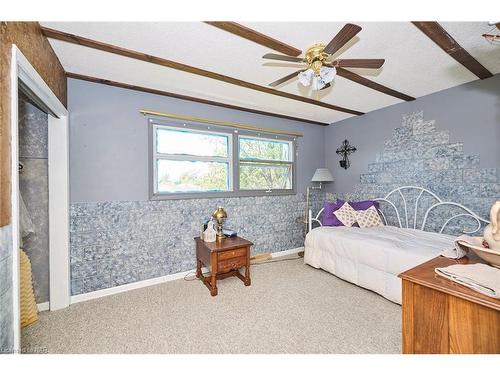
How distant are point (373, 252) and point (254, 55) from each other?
228 centimetres

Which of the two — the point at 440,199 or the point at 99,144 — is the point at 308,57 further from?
the point at 440,199

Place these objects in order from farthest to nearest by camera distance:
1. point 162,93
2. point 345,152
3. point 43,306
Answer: point 345,152 → point 162,93 → point 43,306

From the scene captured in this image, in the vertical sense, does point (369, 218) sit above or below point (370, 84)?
below

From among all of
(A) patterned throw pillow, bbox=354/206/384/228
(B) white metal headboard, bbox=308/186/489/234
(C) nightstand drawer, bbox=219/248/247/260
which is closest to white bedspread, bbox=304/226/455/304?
(A) patterned throw pillow, bbox=354/206/384/228

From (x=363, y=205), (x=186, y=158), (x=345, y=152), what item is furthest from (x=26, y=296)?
(x=345, y=152)

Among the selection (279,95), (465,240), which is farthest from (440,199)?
(279,95)

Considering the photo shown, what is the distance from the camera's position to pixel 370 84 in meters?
2.50

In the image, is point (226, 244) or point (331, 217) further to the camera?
point (331, 217)

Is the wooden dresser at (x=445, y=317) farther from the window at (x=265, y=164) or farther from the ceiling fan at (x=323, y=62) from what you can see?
the window at (x=265, y=164)

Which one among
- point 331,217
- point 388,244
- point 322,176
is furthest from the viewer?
point 322,176

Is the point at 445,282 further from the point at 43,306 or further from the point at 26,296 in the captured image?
the point at 43,306

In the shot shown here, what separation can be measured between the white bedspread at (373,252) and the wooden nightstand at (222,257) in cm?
105

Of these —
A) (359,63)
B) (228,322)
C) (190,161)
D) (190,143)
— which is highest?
(359,63)

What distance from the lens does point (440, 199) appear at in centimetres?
277
